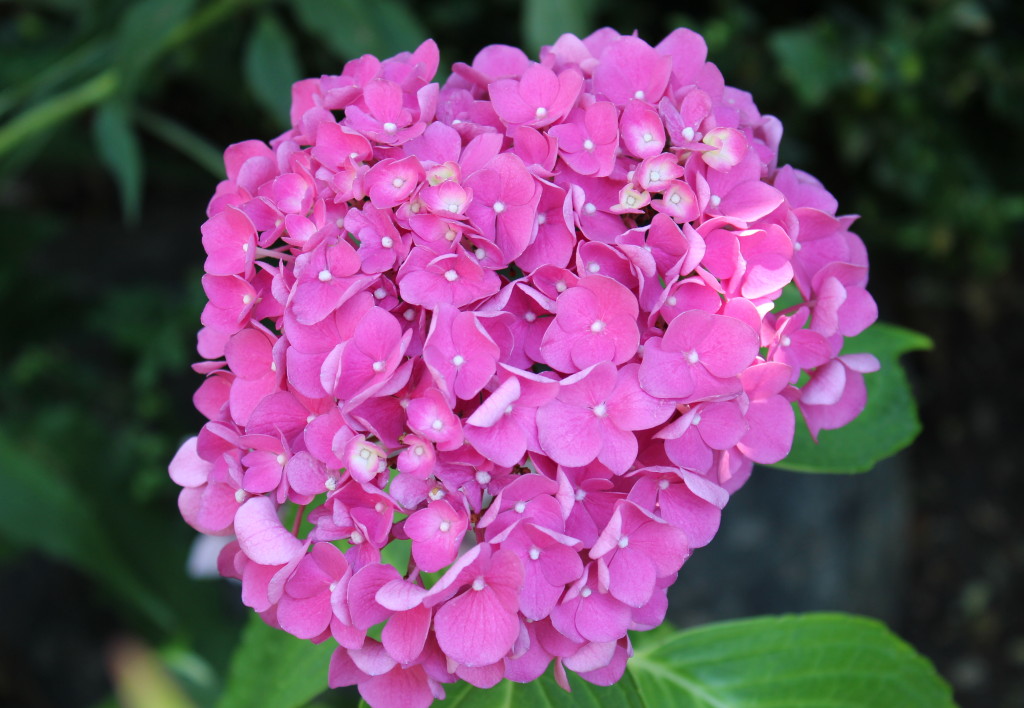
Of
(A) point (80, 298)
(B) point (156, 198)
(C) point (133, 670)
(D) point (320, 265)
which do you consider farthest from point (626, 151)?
(B) point (156, 198)

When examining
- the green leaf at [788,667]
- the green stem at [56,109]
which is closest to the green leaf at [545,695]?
the green leaf at [788,667]

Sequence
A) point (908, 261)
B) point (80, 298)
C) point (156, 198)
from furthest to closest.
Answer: point (156, 198) < point (908, 261) < point (80, 298)

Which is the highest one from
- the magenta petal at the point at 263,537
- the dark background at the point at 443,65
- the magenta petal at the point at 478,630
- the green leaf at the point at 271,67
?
the magenta petal at the point at 263,537

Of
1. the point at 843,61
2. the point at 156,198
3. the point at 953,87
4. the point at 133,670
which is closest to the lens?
the point at 133,670

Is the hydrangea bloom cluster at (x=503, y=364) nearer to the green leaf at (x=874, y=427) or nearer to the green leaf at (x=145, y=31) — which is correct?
the green leaf at (x=874, y=427)

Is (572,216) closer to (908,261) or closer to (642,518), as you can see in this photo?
(642,518)

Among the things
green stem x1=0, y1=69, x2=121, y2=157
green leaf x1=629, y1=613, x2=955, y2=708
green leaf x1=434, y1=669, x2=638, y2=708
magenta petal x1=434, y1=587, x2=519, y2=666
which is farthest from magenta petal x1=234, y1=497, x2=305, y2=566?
green stem x1=0, y1=69, x2=121, y2=157
